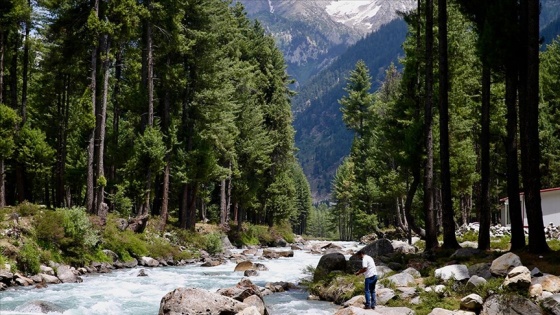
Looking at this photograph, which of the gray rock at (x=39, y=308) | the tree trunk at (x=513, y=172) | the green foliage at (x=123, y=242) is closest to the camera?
the gray rock at (x=39, y=308)

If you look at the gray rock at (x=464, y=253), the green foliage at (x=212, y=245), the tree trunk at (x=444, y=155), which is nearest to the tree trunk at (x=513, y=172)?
the gray rock at (x=464, y=253)

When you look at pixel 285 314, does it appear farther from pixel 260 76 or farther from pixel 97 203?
pixel 260 76

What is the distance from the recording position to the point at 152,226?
29.3 m

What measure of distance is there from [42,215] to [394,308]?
15214 millimetres

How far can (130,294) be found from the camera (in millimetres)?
16703

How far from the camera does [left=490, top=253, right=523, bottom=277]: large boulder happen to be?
43.7ft

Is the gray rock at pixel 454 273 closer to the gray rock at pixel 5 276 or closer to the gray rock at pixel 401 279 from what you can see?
the gray rock at pixel 401 279

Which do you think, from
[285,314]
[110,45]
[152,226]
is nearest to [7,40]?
[110,45]

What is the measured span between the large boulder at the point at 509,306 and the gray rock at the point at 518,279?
544 mm

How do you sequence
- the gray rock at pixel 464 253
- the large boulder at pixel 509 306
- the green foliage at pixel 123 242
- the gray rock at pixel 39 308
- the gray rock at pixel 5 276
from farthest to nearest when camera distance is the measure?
the green foliage at pixel 123 242
the gray rock at pixel 464 253
the gray rock at pixel 5 276
the gray rock at pixel 39 308
the large boulder at pixel 509 306

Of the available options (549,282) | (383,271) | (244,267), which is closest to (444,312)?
(549,282)

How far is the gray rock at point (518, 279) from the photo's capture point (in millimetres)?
11914

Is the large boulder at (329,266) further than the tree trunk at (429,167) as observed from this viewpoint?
No

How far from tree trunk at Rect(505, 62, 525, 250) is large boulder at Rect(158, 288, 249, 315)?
9.73m
